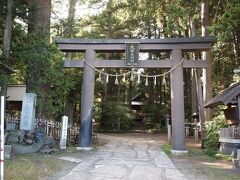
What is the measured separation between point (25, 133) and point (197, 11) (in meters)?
12.5

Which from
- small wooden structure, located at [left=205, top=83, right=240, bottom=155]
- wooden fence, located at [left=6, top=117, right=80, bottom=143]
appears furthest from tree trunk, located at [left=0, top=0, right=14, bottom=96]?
small wooden structure, located at [left=205, top=83, right=240, bottom=155]

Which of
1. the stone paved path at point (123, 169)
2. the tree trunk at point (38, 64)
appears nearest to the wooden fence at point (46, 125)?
the tree trunk at point (38, 64)

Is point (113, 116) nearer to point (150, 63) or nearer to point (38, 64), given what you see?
point (150, 63)

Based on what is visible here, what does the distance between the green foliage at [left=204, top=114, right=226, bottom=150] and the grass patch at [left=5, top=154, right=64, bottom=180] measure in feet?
25.7

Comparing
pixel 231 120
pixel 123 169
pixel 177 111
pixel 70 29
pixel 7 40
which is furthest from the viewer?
pixel 70 29

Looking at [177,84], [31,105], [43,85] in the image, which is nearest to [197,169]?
[177,84]

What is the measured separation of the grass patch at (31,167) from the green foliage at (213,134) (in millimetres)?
7830

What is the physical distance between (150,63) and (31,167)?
745cm

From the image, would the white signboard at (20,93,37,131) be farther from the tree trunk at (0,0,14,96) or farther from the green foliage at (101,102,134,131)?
the green foliage at (101,102,134,131)

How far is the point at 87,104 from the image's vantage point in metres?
13.9

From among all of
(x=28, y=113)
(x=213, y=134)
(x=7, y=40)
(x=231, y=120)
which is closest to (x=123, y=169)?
(x=28, y=113)

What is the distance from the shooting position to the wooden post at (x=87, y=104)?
13.8 m

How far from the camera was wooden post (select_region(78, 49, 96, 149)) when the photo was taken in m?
13.8

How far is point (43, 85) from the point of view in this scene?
14.6 m
